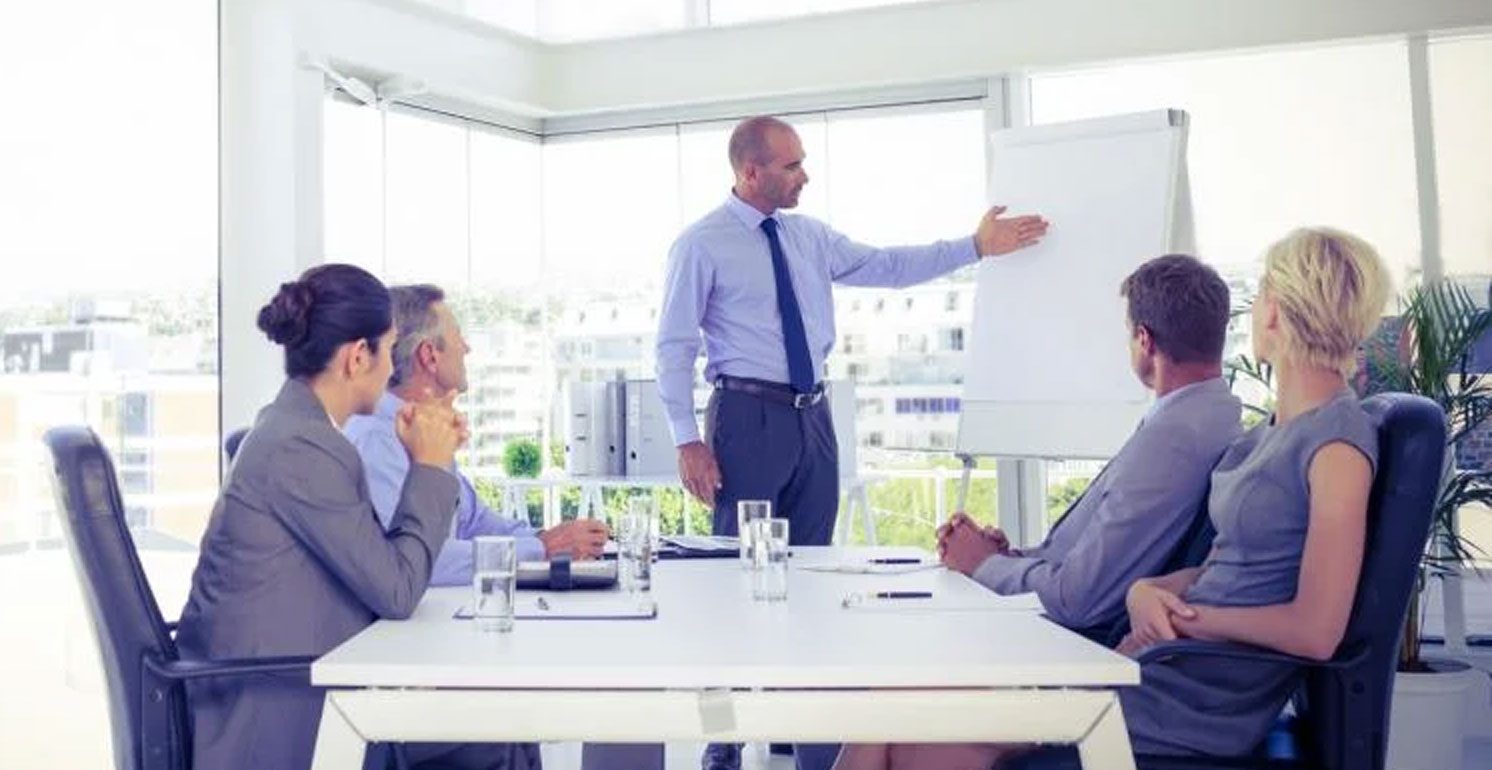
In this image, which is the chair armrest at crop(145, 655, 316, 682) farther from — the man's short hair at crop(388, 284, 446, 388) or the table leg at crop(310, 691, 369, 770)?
the man's short hair at crop(388, 284, 446, 388)

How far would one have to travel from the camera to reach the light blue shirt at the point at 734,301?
355cm

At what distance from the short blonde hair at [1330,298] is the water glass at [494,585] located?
3.95 ft

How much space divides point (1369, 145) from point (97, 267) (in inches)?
167

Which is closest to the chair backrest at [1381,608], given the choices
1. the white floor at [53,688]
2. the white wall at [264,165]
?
the white floor at [53,688]

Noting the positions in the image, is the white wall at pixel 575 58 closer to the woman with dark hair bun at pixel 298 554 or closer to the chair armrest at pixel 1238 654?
the woman with dark hair bun at pixel 298 554

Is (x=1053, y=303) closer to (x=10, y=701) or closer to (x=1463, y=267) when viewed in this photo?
(x=1463, y=267)

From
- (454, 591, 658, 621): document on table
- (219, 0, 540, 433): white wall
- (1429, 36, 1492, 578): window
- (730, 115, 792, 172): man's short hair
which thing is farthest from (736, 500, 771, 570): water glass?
(1429, 36, 1492, 578): window

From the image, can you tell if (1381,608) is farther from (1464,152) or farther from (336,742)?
(1464,152)

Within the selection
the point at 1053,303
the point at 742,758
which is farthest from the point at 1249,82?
the point at 742,758

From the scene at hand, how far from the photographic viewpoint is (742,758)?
381cm

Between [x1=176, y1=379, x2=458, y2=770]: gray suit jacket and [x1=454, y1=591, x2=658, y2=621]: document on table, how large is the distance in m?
0.15

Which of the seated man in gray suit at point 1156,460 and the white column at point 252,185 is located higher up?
the white column at point 252,185

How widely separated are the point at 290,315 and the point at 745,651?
3.10 feet

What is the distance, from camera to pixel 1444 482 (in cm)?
330
